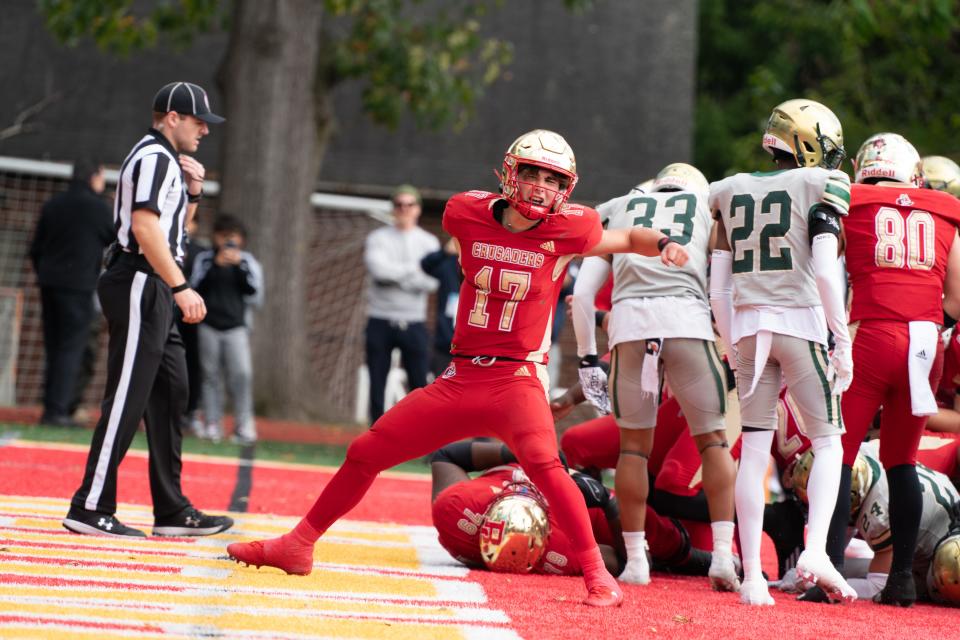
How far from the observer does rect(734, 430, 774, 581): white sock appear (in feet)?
18.7

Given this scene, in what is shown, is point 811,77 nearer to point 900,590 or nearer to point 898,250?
point 898,250

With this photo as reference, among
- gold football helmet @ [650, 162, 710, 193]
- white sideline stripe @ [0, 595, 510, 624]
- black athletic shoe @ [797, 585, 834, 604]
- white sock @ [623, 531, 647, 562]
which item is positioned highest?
gold football helmet @ [650, 162, 710, 193]

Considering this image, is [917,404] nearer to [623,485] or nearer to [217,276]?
[623,485]

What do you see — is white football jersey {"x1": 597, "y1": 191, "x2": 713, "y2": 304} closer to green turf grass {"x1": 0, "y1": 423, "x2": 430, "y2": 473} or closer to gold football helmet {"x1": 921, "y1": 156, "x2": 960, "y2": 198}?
gold football helmet {"x1": 921, "y1": 156, "x2": 960, "y2": 198}

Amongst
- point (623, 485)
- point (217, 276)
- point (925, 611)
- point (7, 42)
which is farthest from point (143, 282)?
point (7, 42)

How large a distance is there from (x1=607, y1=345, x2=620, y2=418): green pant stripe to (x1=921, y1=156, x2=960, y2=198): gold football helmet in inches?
97.0

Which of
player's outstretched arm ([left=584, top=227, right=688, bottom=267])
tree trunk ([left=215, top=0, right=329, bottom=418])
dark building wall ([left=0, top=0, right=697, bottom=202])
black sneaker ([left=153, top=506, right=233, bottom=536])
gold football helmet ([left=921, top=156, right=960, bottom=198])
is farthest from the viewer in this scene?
dark building wall ([left=0, top=0, right=697, bottom=202])

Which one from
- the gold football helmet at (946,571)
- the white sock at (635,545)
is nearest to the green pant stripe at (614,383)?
the white sock at (635,545)

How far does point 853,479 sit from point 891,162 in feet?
5.04

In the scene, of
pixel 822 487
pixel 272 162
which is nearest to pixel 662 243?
pixel 822 487

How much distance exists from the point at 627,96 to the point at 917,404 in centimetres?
1630

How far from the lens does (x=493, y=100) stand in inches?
827

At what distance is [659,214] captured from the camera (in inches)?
254

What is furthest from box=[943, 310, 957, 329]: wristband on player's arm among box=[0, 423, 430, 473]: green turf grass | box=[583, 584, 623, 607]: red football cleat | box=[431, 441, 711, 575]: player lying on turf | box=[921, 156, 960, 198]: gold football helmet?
box=[0, 423, 430, 473]: green turf grass
